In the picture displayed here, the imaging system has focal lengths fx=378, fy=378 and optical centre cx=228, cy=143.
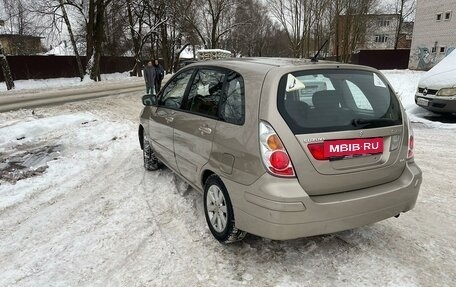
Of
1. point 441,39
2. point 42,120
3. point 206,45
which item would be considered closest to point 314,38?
point 441,39

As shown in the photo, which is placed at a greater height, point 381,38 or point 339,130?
point 381,38

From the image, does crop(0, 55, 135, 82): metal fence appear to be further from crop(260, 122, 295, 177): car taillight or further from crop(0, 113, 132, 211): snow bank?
crop(260, 122, 295, 177): car taillight

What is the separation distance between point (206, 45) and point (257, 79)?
44.0m

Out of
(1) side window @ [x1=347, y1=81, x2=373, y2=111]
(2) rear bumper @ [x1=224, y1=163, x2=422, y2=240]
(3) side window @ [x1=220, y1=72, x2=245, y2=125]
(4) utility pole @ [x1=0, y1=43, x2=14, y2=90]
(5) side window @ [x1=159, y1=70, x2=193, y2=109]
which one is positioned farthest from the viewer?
(4) utility pole @ [x1=0, y1=43, x2=14, y2=90]

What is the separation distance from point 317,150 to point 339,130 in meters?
0.26

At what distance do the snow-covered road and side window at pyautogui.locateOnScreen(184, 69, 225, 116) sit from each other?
1.19 metres

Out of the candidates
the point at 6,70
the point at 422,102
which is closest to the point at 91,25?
the point at 6,70

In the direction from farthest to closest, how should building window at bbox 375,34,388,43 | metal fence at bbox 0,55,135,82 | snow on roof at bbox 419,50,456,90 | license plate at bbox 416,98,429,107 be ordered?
building window at bbox 375,34,388,43 < metal fence at bbox 0,55,135,82 < license plate at bbox 416,98,429,107 < snow on roof at bbox 419,50,456,90

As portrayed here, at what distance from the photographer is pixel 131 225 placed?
3992mm

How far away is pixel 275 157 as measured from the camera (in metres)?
2.89

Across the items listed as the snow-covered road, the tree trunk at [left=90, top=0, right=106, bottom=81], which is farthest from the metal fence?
the snow-covered road

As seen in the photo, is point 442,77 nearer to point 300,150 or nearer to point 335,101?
point 335,101

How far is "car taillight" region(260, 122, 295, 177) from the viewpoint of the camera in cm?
288

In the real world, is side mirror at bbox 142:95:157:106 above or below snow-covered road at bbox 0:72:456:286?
above
